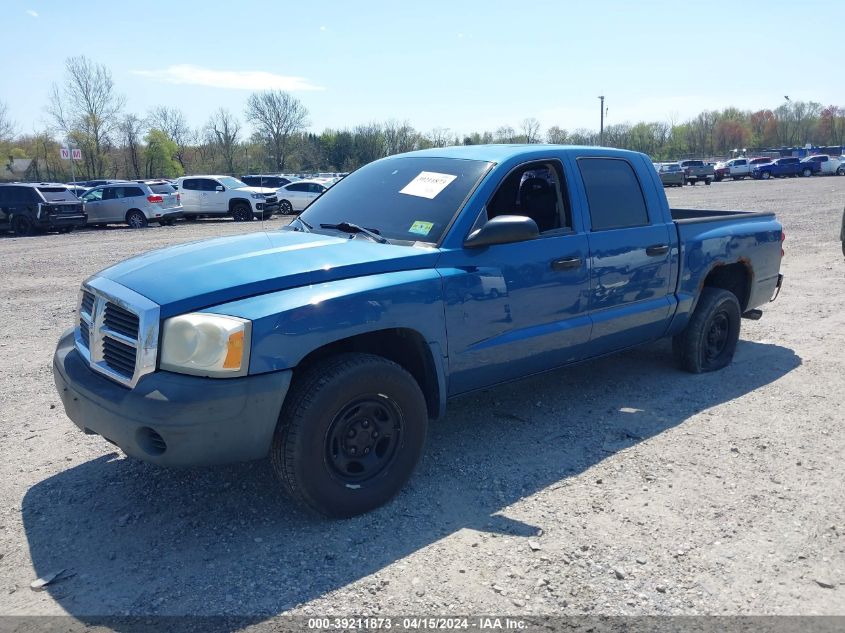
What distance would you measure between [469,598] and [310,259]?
1.81 m

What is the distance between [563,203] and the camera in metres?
4.63

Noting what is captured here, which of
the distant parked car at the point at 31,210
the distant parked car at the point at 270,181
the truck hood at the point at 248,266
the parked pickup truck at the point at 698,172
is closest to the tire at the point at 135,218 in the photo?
the distant parked car at the point at 31,210

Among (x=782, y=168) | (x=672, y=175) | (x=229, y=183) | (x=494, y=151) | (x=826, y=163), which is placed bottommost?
(x=494, y=151)

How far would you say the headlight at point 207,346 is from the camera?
A: 9.91 feet

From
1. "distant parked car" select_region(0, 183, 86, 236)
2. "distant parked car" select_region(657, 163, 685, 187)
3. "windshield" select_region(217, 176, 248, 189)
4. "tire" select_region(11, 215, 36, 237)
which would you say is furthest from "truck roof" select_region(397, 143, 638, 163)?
"distant parked car" select_region(657, 163, 685, 187)

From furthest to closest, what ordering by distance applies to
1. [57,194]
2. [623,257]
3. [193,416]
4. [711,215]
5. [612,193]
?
[57,194] < [711,215] < [612,193] < [623,257] < [193,416]

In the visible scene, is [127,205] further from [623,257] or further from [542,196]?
[623,257]

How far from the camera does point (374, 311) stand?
11.2ft

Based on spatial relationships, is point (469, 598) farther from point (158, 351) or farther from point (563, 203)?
point (563, 203)

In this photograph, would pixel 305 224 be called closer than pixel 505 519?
No

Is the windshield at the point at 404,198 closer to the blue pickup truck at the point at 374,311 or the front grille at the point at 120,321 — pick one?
the blue pickup truck at the point at 374,311

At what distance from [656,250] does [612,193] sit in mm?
561

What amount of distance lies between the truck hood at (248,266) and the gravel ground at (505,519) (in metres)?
1.20

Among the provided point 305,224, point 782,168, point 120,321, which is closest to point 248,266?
point 120,321
